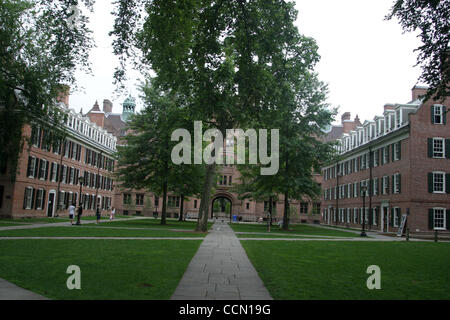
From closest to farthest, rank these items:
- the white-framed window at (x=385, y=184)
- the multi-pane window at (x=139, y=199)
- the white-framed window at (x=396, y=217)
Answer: the white-framed window at (x=396, y=217) → the white-framed window at (x=385, y=184) → the multi-pane window at (x=139, y=199)

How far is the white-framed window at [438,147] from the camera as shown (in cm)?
3456

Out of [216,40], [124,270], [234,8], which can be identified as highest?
[234,8]

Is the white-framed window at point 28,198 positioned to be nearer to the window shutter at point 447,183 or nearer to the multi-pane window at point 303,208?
the window shutter at point 447,183

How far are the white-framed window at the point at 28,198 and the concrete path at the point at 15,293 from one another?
30.9 m

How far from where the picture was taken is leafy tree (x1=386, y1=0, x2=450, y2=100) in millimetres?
10695

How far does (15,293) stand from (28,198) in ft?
105

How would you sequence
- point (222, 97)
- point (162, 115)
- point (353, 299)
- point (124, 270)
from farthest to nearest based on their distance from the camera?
point (162, 115)
point (222, 97)
point (124, 270)
point (353, 299)

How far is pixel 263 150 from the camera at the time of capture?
3206 cm

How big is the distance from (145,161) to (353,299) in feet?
95.8

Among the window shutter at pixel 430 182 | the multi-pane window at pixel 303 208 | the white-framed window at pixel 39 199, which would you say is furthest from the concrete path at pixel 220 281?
the multi-pane window at pixel 303 208

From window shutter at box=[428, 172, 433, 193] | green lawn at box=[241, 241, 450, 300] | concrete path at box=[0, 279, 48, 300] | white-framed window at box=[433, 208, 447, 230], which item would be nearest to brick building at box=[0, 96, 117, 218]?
green lawn at box=[241, 241, 450, 300]

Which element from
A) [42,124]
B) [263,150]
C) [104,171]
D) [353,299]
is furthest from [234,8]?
[104,171]

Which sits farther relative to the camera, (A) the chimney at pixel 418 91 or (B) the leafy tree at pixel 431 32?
(A) the chimney at pixel 418 91

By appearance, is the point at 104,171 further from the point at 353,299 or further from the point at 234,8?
the point at 353,299
